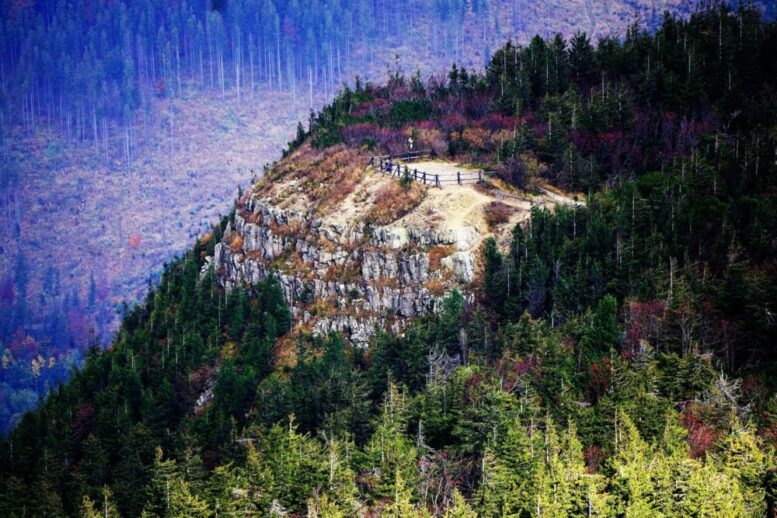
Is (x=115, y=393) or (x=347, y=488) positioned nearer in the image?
(x=347, y=488)

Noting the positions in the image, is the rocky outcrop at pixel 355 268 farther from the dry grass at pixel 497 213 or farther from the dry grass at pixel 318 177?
the dry grass at pixel 318 177

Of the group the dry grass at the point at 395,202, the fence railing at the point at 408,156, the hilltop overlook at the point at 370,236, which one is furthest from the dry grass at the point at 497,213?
the fence railing at the point at 408,156

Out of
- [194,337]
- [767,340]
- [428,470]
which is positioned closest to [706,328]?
[767,340]

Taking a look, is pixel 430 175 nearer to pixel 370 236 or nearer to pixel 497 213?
pixel 370 236

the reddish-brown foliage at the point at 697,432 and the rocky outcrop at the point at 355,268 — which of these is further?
the rocky outcrop at the point at 355,268

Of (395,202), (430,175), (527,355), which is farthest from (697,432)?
(430,175)

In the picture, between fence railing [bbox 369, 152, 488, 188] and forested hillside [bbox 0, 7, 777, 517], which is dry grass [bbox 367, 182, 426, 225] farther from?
forested hillside [bbox 0, 7, 777, 517]

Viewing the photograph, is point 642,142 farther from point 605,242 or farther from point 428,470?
point 428,470
